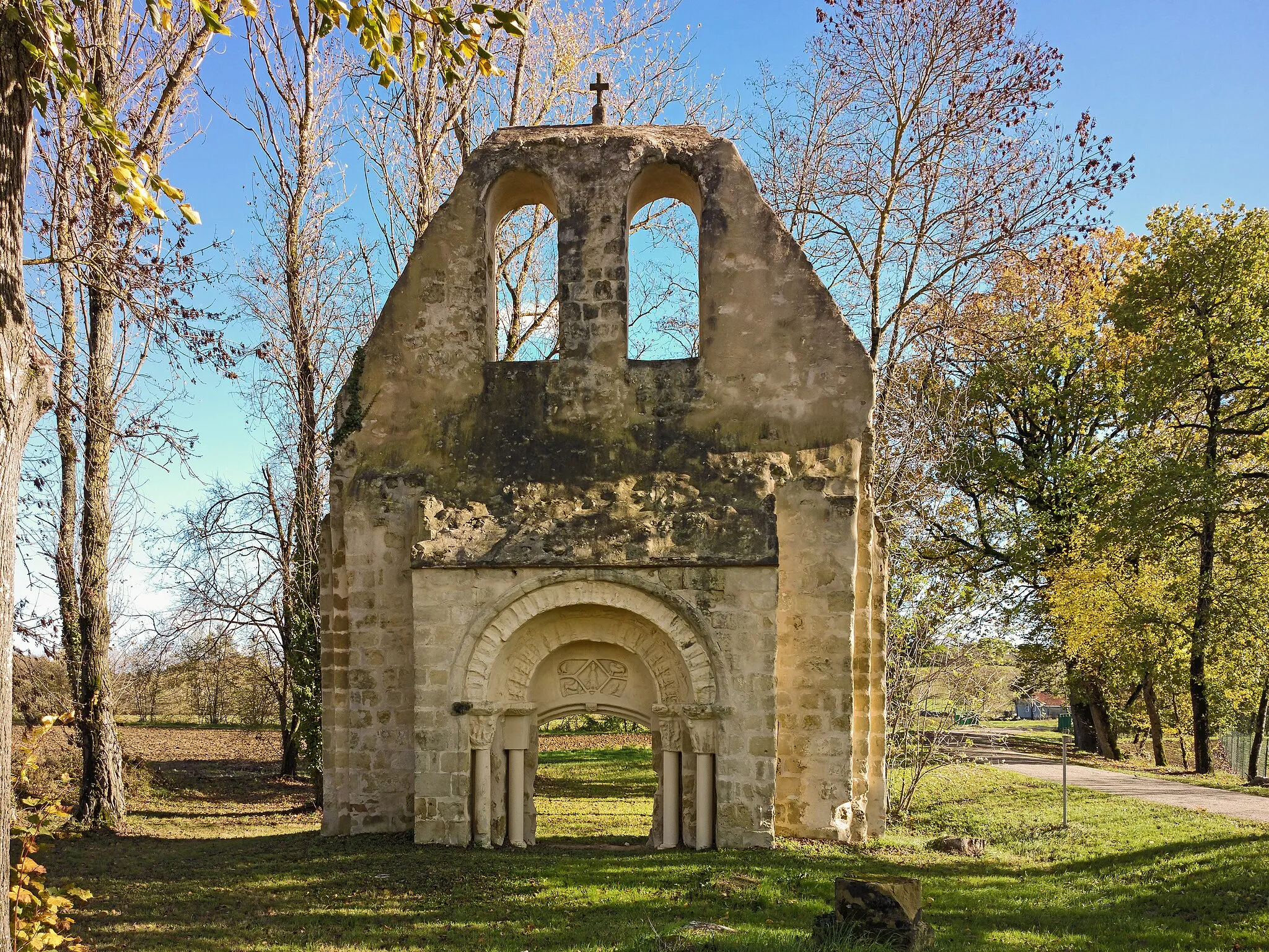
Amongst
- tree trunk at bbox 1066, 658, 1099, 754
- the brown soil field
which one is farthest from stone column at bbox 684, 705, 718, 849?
tree trunk at bbox 1066, 658, 1099, 754

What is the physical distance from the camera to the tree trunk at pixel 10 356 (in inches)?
186

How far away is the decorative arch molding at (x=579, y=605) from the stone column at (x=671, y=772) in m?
0.35

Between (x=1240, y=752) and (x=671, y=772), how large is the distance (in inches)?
859

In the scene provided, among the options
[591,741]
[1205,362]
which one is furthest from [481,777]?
[591,741]

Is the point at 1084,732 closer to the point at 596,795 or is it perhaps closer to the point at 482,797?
the point at 596,795

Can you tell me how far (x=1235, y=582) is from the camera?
722 inches

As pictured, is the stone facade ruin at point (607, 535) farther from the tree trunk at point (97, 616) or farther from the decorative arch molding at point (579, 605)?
the tree trunk at point (97, 616)

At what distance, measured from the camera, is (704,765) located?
10.2 meters

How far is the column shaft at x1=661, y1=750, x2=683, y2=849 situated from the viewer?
33.9ft

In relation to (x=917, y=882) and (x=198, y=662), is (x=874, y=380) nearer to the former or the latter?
(x=917, y=882)

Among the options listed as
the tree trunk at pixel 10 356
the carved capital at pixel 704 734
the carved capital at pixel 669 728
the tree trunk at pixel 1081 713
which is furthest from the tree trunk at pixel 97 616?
the tree trunk at pixel 1081 713

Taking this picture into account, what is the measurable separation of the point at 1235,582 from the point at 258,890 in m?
17.6

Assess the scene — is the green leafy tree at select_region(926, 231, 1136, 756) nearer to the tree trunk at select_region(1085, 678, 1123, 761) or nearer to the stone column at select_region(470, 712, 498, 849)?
the tree trunk at select_region(1085, 678, 1123, 761)

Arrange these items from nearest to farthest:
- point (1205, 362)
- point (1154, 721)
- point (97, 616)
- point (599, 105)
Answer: point (599, 105) → point (97, 616) → point (1205, 362) → point (1154, 721)
